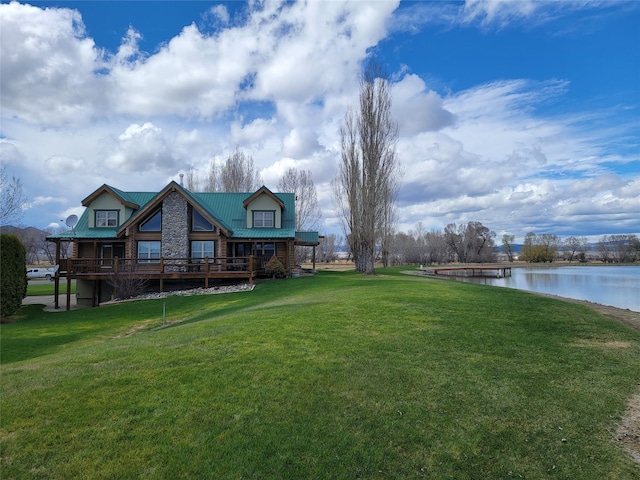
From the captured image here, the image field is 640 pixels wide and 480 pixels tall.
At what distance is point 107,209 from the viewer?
2545cm

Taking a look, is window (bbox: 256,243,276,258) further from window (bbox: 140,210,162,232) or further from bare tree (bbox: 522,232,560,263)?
bare tree (bbox: 522,232,560,263)

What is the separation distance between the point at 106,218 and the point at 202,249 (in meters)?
6.79

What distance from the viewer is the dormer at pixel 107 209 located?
25266mm

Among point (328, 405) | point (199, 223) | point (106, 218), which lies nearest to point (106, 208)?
point (106, 218)

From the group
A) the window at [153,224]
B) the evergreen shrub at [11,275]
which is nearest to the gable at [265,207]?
the window at [153,224]

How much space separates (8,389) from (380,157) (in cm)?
2599

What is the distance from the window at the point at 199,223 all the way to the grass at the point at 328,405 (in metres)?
16.6

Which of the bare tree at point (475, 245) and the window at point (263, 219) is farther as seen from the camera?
the bare tree at point (475, 245)

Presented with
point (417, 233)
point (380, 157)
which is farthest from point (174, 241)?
point (417, 233)

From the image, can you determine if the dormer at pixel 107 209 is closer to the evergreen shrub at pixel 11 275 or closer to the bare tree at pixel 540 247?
the evergreen shrub at pixel 11 275

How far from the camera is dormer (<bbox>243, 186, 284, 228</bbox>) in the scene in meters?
26.7

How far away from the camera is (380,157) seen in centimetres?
2855

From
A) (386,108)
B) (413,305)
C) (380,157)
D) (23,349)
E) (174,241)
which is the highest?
(386,108)

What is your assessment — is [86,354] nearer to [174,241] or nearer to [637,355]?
[637,355]
